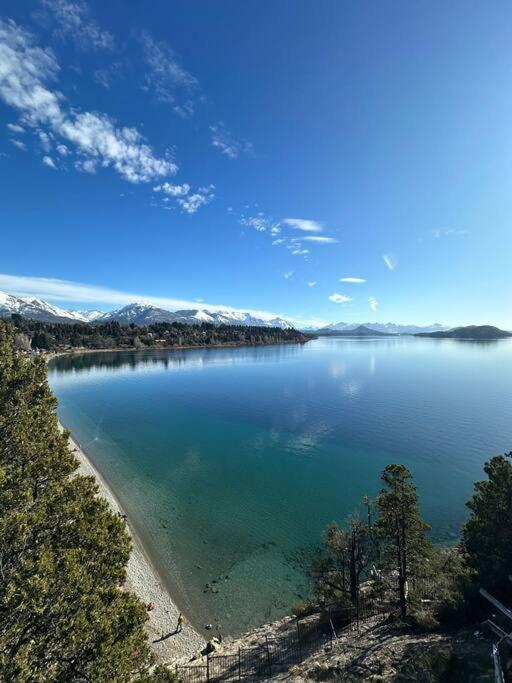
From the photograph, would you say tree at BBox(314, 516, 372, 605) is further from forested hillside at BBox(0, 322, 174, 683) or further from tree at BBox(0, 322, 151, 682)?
tree at BBox(0, 322, 151, 682)

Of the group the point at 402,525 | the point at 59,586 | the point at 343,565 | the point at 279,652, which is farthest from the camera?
the point at 343,565

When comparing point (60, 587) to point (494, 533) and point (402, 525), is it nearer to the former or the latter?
point (402, 525)

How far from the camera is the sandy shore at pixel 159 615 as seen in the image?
2187 cm

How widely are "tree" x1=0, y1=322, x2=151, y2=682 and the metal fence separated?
8577 millimetres

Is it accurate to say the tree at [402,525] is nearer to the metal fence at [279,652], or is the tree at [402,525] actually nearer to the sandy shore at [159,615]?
the metal fence at [279,652]

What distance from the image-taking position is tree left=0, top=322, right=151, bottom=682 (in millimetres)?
10211

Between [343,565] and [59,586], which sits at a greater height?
→ [59,586]

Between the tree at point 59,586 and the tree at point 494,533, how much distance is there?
18.3 m

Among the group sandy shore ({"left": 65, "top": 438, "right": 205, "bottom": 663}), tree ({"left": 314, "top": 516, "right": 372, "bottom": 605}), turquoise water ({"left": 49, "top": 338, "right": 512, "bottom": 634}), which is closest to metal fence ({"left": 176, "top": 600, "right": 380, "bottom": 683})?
tree ({"left": 314, "top": 516, "right": 372, "bottom": 605})

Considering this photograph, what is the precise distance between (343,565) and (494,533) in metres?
10.1

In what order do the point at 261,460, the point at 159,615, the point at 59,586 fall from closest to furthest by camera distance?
1. the point at 59,586
2. the point at 159,615
3. the point at 261,460

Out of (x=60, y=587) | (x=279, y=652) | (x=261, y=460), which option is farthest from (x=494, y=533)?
(x=261, y=460)

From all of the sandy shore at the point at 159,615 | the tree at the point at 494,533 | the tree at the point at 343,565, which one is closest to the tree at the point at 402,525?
the tree at the point at 343,565

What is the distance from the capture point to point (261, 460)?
177 ft
